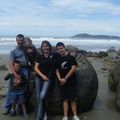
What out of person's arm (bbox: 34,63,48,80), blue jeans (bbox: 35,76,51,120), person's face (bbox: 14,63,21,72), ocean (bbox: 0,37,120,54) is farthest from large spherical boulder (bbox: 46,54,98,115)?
ocean (bbox: 0,37,120,54)

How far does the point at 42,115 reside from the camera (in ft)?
25.2

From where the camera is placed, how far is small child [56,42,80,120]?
777 cm

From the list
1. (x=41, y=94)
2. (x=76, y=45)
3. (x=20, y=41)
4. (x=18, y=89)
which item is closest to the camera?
(x=41, y=94)

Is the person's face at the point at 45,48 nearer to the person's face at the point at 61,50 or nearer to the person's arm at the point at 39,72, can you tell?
the person's face at the point at 61,50

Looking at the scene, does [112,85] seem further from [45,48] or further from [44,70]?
[45,48]

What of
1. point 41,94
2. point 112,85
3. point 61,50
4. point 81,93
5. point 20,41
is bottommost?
point 112,85

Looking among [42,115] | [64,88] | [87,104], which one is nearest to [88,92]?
[87,104]

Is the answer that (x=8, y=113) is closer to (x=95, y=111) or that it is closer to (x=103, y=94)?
(x=95, y=111)

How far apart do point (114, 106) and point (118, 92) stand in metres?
0.65

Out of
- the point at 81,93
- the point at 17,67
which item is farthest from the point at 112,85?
the point at 17,67

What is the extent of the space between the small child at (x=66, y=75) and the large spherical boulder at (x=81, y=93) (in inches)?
12.1

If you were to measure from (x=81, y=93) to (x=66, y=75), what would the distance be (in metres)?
0.77

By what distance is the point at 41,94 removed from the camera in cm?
768

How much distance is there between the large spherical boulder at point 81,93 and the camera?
26.5 feet
